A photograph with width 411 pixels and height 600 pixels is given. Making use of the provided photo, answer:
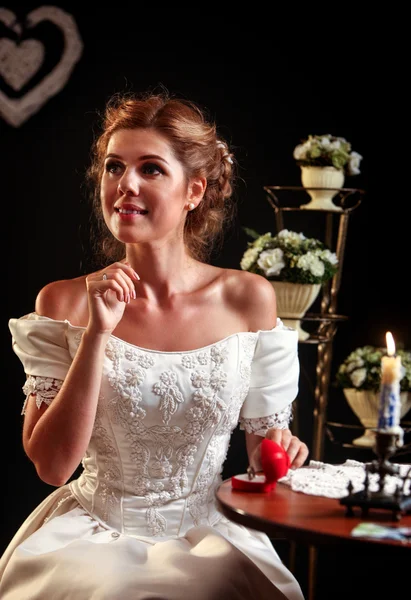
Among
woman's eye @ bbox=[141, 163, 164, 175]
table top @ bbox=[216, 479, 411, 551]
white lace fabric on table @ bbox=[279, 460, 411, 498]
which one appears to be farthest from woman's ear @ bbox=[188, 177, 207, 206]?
table top @ bbox=[216, 479, 411, 551]

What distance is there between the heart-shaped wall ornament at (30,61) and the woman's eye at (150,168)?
6.43ft

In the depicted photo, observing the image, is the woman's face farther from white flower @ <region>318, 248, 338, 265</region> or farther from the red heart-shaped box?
white flower @ <region>318, 248, 338, 265</region>

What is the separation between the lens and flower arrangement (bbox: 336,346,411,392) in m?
3.71

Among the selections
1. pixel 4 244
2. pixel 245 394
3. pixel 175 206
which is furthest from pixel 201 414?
pixel 4 244

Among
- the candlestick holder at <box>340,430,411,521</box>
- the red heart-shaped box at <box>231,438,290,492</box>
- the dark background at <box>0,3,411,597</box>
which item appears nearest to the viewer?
the candlestick holder at <box>340,430,411,521</box>

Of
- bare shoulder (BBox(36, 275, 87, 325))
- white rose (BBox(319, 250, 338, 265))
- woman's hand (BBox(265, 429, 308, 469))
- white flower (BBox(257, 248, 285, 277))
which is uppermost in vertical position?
white rose (BBox(319, 250, 338, 265))

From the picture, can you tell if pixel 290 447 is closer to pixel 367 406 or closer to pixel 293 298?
pixel 293 298

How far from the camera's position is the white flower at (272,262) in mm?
3580

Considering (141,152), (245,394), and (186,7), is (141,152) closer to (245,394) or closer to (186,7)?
(245,394)

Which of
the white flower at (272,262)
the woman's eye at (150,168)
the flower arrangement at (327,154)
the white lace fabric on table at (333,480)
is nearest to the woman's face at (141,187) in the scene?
the woman's eye at (150,168)

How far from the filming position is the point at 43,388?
2.37 meters

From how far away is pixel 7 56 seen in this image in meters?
4.21

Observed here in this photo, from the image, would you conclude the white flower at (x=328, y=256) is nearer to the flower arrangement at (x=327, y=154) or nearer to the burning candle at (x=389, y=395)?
the flower arrangement at (x=327, y=154)

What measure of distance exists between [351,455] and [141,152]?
2.16 m
